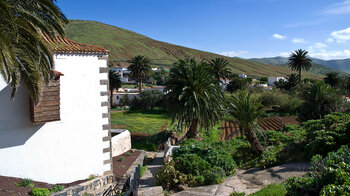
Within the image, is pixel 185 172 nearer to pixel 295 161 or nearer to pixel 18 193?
pixel 295 161

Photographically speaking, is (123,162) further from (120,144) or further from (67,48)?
(67,48)

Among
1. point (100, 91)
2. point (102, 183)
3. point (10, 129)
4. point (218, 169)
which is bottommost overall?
point (102, 183)

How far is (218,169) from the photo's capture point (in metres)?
9.84

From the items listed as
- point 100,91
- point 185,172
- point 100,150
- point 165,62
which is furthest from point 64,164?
point 165,62

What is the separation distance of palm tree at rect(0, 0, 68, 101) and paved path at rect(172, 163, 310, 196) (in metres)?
5.65

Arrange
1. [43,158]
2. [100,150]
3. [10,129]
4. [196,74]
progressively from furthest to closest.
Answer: [196,74]
[100,150]
[43,158]
[10,129]

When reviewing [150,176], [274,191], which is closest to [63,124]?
[150,176]

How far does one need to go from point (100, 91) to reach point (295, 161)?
769cm

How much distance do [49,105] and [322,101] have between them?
70.3 feet

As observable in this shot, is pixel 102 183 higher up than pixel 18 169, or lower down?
lower down

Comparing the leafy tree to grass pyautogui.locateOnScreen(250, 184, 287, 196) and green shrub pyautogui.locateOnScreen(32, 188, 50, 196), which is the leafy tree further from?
green shrub pyautogui.locateOnScreen(32, 188, 50, 196)

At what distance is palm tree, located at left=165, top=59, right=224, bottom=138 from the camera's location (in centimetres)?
1952

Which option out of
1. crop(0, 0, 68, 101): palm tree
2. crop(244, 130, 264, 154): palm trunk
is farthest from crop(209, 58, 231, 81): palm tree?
crop(0, 0, 68, 101): palm tree

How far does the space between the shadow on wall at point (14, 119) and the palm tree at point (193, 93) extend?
11.2 meters
